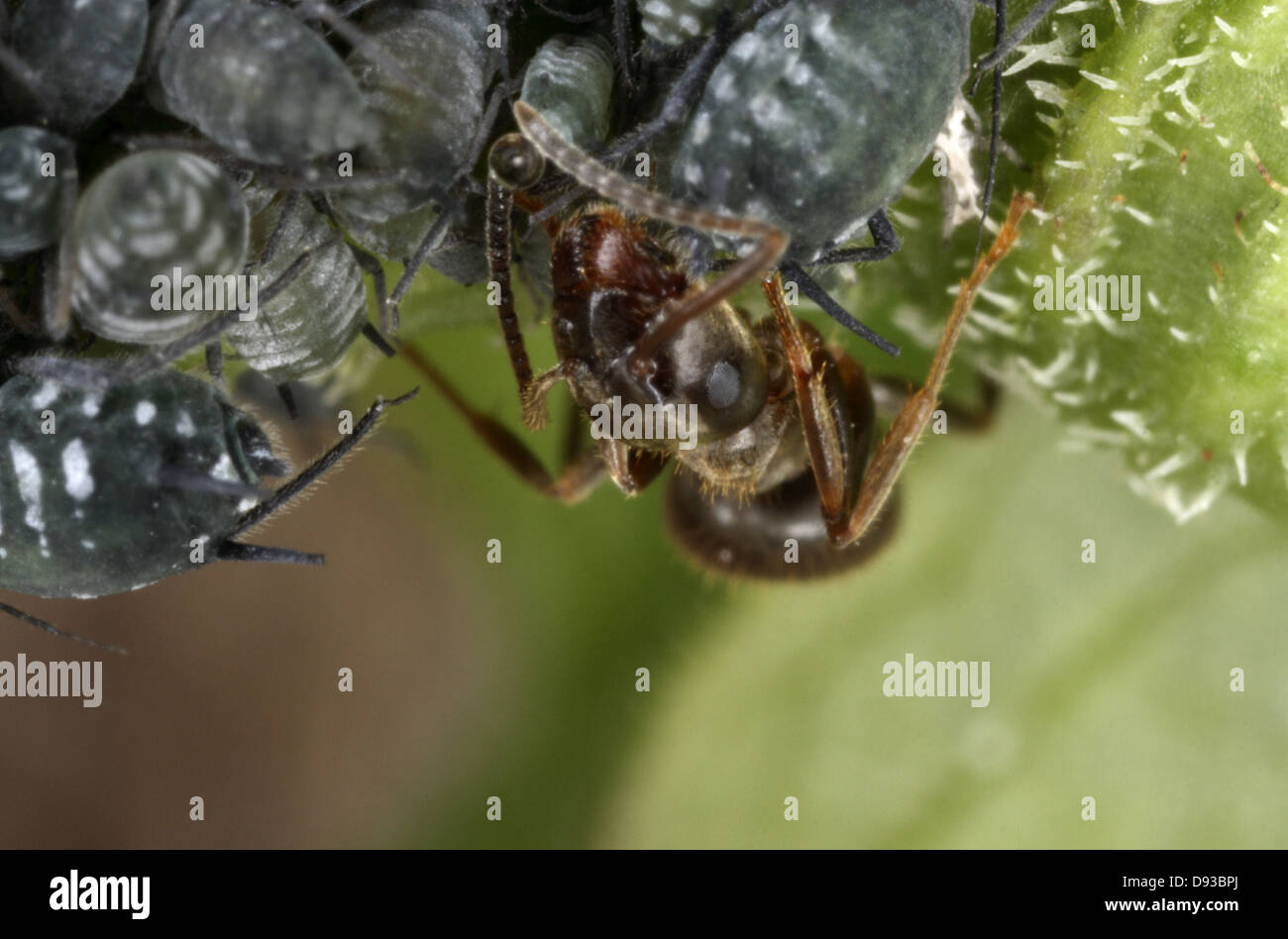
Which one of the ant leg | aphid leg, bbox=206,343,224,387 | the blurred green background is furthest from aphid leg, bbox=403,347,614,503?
aphid leg, bbox=206,343,224,387

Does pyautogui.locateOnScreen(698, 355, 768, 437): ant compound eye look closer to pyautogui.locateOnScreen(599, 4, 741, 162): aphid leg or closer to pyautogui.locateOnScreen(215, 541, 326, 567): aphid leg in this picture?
pyautogui.locateOnScreen(599, 4, 741, 162): aphid leg

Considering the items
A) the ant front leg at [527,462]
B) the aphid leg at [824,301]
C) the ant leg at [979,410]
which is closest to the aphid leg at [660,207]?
the aphid leg at [824,301]

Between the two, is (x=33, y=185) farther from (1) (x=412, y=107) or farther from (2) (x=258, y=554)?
(2) (x=258, y=554)

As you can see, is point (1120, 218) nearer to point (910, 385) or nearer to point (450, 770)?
point (910, 385)

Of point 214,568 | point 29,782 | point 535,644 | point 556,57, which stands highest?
point 556,57
